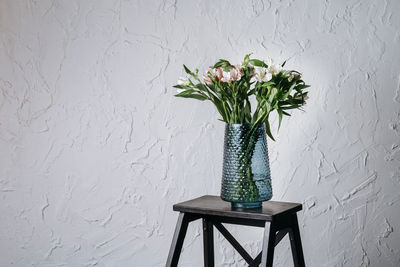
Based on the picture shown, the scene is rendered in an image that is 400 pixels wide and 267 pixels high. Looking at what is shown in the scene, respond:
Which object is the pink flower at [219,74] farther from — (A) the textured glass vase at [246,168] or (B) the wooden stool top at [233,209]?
(B) the wooden stool top at [233,209]

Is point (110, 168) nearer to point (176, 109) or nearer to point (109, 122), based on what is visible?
point (109, 122)

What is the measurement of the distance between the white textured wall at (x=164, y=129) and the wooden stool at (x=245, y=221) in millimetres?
286

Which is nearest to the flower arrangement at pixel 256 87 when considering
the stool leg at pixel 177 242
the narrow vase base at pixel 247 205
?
the narrow vase base at pixel 247 205

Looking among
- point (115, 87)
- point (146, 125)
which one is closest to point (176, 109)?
point (146, 125)

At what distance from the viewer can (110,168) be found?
1.82 metres

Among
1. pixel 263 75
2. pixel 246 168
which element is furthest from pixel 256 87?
pixel 246 168

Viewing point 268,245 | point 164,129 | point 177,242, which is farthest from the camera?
point 164,129

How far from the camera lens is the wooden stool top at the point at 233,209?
118 cm

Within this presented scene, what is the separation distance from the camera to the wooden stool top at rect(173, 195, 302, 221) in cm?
118

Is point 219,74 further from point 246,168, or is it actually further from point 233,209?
point 233,209

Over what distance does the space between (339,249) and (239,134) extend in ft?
2.00

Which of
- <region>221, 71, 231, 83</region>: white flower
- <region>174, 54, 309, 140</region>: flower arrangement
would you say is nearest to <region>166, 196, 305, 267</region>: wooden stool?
<region>174, 54, 309, 140</region>: flower arrangement

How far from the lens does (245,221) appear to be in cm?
126

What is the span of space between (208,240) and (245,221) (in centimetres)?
19
